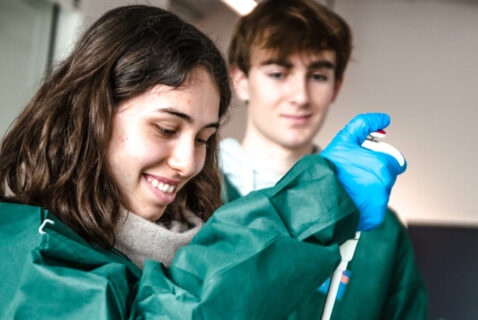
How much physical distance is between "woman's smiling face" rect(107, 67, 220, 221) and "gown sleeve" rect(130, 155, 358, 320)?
19cm

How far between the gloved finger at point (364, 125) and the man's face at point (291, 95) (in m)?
0.76

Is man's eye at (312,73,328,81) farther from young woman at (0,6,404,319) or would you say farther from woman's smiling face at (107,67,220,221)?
woman's smiling face at (107,67,220,221)

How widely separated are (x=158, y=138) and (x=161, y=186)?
11cm

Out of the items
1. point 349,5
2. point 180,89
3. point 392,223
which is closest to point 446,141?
point 349,5

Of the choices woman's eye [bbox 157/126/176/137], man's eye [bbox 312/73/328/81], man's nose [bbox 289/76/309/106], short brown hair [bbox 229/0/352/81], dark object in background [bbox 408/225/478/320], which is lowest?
dark object in background [bbox 408/225/478/320]

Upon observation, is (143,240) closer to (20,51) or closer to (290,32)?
(290,32)

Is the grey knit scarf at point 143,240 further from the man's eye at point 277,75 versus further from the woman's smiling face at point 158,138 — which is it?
the man's eye at point 277,75

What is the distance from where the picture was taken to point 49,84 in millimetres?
1107

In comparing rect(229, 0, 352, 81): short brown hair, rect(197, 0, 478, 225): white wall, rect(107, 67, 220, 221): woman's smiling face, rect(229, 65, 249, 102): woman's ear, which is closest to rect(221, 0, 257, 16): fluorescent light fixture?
rect(229, 0, 352, 81): short brown hair

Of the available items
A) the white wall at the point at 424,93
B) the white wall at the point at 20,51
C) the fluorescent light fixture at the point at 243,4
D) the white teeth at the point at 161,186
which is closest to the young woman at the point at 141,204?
the white teeth at the point at 161,186

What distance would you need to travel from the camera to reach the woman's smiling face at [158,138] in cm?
99

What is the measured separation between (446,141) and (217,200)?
9.10 feet

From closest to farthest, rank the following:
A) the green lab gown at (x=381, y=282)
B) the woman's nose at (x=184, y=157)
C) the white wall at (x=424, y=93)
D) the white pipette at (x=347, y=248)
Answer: the white pipette at (x=347, y=248) < the woman's nose at (x=184, y=157) < the green lab gown at (x=381, y=282) < the white wall at (x=424, y=93)

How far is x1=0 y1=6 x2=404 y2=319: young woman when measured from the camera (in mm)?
837
